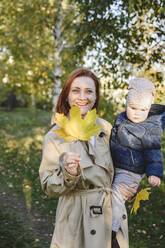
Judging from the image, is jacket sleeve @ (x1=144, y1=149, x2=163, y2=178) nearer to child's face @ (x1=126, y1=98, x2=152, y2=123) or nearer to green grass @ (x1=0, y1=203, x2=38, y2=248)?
child's face @ (x1=126, y1=98, x2=152, y2=123)

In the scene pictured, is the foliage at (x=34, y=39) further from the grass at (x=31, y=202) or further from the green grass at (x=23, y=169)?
the grass at (x=31, y=202)

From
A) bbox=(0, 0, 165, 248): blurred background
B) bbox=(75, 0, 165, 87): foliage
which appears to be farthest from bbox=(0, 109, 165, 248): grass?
bbox=(75, 0, 165, 87): foliage

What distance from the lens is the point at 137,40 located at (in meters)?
3.78

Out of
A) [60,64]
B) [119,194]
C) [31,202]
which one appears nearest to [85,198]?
[119,194]

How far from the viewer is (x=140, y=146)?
171cm

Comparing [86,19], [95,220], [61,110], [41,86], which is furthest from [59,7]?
[95,220]

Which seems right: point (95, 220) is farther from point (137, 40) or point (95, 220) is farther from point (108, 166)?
point (137, 40)

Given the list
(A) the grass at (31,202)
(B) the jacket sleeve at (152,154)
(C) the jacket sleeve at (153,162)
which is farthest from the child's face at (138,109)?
(A) the grass at (31,202)

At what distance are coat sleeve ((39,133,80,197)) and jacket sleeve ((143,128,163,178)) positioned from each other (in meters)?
0.51

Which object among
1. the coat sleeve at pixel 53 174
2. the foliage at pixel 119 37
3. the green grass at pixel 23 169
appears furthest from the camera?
the green grass at pixel 23 169

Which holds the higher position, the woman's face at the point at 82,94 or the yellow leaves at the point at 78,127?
the woman's face at the point at 82,94

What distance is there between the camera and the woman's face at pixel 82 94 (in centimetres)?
182

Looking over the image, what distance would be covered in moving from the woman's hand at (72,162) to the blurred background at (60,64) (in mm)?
1916

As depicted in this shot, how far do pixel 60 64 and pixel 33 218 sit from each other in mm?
5231
